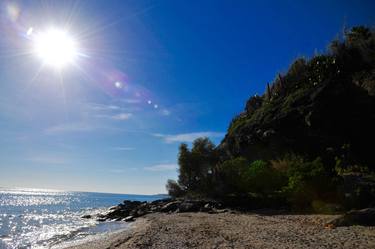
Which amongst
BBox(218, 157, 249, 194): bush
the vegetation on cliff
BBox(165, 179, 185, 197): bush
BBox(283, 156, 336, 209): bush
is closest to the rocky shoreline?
BBox(283, 156, 336, 209): bush

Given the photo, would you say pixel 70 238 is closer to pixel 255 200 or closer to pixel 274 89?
pixel 255 200

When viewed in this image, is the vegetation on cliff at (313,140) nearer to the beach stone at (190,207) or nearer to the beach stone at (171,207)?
the beach stone at (190,207)

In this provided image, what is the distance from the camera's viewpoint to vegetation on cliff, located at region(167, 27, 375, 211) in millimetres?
29625

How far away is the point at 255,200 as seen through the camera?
3647 centimetres

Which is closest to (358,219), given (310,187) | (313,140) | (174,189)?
(310,187)

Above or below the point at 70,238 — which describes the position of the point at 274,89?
above

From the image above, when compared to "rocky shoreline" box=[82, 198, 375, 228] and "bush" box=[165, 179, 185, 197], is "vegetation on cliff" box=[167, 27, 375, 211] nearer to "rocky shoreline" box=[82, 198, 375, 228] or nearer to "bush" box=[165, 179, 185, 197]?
"rocky shoreline" box=[82, 198, 375, 228]

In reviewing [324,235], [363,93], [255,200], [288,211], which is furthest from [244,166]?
[324,235]

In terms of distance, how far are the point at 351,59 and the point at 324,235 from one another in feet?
130

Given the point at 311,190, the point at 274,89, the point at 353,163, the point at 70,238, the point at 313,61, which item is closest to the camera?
the point at 311,190

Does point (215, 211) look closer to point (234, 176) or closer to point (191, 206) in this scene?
point (191, 206)

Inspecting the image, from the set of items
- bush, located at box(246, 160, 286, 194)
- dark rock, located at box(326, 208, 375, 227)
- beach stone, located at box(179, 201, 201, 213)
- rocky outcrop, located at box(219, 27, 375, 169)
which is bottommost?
dark rock, located at box(326, 208, 375, 227)

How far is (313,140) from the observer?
133ft

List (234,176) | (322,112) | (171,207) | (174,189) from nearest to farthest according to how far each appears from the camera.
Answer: (322,112) → (234,176) → (171,207) → (174,189)
